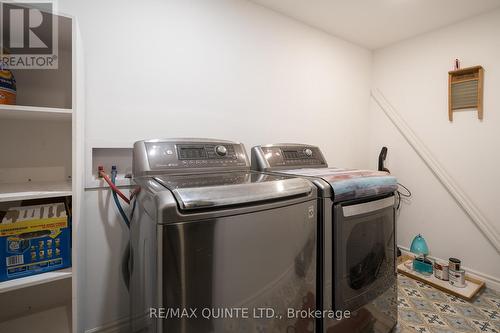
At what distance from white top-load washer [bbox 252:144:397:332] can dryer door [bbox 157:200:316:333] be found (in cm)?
9

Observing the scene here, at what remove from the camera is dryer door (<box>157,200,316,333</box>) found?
2.50 ft

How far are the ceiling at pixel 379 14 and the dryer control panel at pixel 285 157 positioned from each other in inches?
44.6

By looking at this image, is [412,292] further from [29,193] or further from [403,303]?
[29,193]

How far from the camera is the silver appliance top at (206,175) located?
82 centimetres

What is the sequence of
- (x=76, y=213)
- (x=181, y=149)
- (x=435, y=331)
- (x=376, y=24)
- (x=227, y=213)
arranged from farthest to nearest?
(x=376, y=24), (x=435, y=331), (x=181, y=149), (x=76, y=213), (x=227, y=213)

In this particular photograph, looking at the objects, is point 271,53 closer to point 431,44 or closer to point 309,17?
point 309,17

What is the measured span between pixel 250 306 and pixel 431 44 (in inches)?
111

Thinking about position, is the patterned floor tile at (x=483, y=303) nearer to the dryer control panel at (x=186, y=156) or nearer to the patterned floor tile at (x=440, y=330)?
the patterned floor tile at (x=440, y=330)

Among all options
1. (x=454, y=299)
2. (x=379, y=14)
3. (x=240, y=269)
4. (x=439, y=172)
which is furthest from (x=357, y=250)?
(x=379, y=14)

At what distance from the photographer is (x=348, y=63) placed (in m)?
2.60

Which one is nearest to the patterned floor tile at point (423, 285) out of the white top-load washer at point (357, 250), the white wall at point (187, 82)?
the white top-load washer at point (357, 250)

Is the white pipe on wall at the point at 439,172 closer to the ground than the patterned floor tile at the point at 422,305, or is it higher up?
higher up

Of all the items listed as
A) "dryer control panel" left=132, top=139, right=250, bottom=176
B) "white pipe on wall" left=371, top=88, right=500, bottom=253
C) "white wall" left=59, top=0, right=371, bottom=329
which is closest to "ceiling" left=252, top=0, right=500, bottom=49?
"white wall" left=59, top=0, right=371, bottom=329

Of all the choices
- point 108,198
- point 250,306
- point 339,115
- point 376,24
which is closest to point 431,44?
point 376,24
